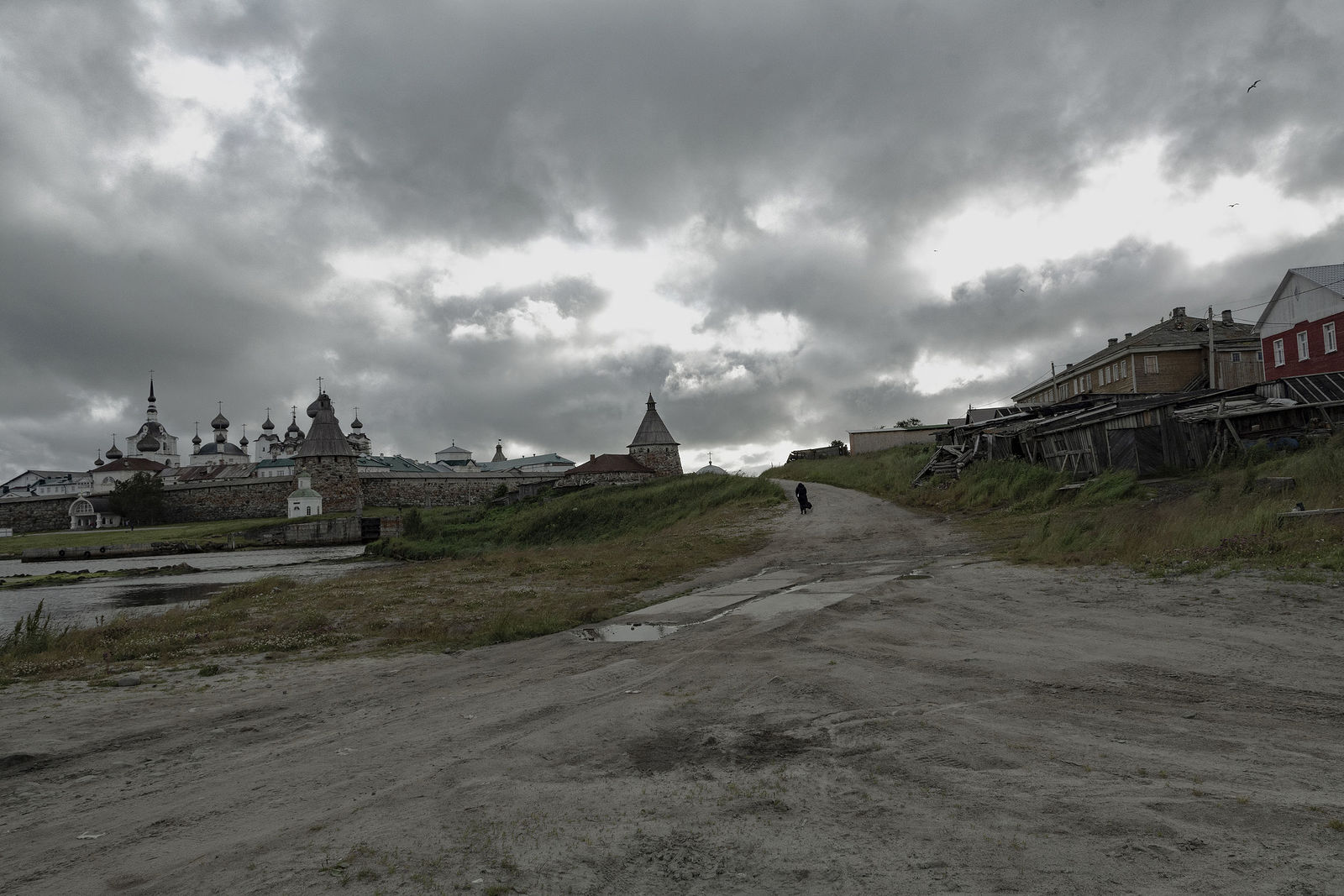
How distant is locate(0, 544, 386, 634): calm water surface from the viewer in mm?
19688

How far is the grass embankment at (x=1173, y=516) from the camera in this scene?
31.7 ft

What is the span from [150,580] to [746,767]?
32.1 meters

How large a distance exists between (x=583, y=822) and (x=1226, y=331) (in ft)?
160

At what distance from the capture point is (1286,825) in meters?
Result: 3.30

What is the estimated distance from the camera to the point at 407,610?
13.1 meters

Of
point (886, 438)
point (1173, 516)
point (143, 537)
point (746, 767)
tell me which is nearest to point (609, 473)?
point (886, 438)

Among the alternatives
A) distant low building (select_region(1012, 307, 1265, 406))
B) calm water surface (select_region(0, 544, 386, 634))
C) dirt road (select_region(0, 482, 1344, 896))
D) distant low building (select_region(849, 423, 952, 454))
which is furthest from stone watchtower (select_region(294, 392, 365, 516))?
dirt road (select_region(0, 482, 1344, 896))

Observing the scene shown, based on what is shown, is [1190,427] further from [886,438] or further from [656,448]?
[656,448]

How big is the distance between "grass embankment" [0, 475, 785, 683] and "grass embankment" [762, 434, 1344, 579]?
651 centimetres

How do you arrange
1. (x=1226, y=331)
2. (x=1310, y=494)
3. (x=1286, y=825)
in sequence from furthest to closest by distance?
1. (x=1226, y=331)
2. (x=1310, y=494)
3. (x=1286, y=825)

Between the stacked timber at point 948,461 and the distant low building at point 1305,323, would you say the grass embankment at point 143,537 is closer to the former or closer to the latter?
the stacked timber at point 948,461

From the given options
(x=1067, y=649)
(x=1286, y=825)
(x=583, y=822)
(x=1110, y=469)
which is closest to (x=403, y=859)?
(x=583, y=822)

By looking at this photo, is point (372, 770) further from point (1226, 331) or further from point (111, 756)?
Result: point (1226, 331)

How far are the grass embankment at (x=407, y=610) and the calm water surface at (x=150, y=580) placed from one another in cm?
223
